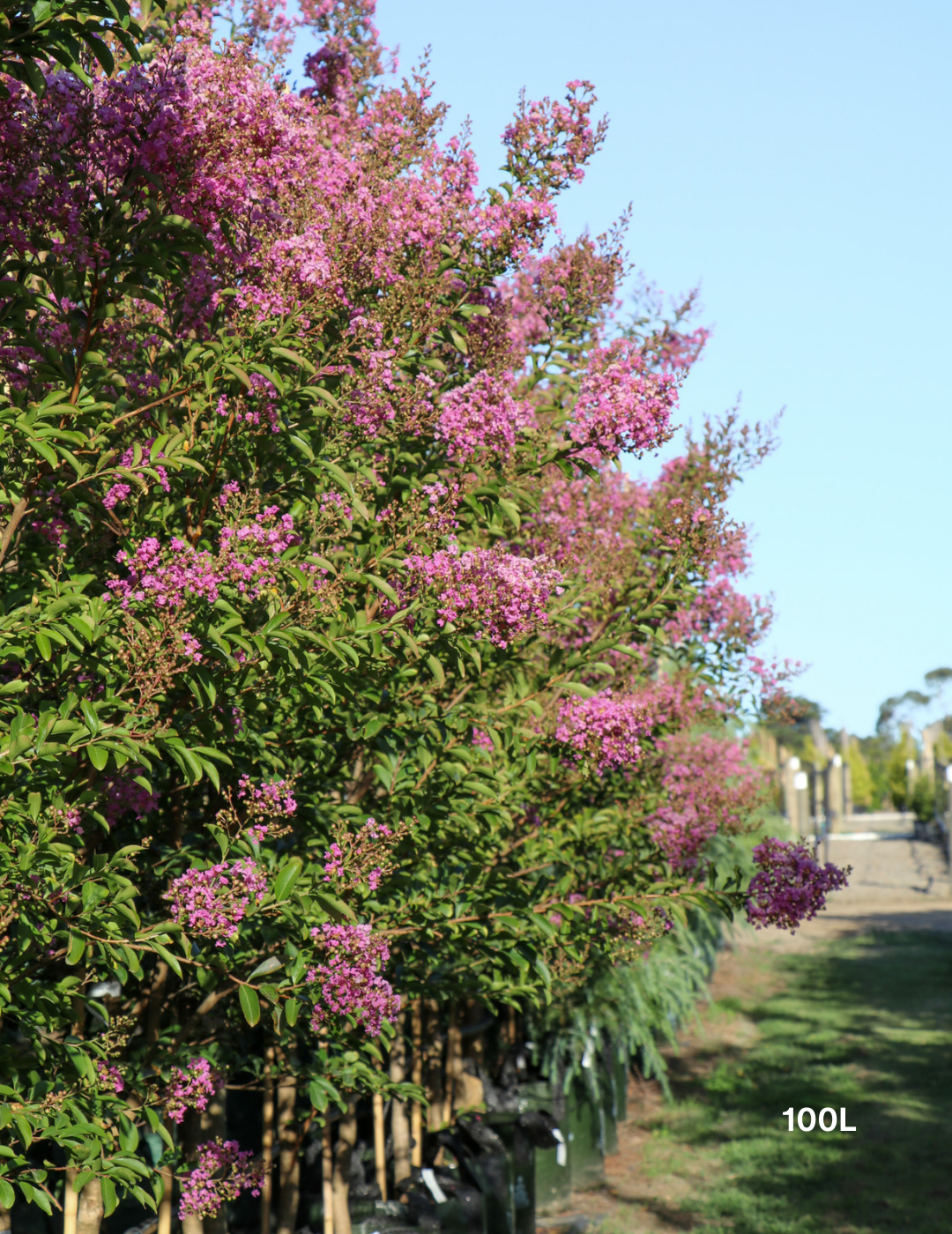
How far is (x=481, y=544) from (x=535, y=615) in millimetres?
1233

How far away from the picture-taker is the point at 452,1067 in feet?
21.3

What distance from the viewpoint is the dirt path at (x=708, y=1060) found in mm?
7121

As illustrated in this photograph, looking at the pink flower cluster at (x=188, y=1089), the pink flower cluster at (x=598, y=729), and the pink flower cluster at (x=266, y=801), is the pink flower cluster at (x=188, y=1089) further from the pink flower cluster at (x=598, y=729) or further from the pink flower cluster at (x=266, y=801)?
the pink flower cluster at (x=598, y=729)

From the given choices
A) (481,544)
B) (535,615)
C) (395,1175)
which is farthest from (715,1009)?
(535,615)

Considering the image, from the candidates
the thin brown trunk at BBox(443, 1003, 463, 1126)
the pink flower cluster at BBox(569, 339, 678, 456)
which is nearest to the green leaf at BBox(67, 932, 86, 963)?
the pink flower cluster at BBox(569, 339, 678, 456)

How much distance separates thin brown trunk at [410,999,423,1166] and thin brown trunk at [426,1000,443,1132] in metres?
0.06

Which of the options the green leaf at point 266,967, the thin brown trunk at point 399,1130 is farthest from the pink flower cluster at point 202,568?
the thin brown trunk at point 399,1130

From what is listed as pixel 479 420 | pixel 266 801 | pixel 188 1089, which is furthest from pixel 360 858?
pixel 479 420

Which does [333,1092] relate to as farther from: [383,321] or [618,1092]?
[618,1092]

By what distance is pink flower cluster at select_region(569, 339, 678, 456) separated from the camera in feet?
10.9

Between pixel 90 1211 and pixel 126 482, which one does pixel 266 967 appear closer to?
pixel 90 1211

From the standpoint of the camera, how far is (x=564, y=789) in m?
4.59

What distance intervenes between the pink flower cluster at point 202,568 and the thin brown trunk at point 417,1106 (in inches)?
139

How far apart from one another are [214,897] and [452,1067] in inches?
170
